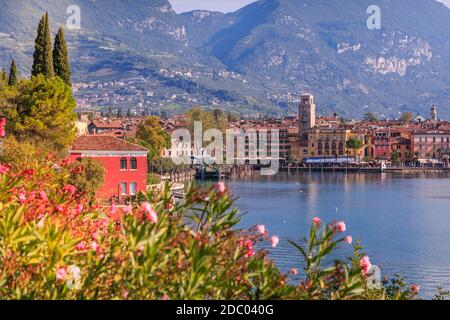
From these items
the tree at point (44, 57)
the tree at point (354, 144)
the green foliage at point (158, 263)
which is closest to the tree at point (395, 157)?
the tree at point (354, 144)

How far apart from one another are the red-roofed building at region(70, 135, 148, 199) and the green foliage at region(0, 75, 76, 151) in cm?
249

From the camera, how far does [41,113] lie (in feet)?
Result: 89.5

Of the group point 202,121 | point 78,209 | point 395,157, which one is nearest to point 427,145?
point 395,157

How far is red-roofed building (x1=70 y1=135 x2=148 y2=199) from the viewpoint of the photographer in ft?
100.0

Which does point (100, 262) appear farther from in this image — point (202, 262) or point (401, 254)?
point (401, 254)

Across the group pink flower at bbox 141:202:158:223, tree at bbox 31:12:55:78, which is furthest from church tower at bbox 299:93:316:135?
pink flower at bbox 141:202:158:223

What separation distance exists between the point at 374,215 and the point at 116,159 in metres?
12.8

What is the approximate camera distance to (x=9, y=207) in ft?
19.6

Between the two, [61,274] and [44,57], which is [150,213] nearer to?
[61,274]

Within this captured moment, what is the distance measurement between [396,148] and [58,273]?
9345 cm

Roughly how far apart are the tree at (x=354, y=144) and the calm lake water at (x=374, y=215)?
71.7ft

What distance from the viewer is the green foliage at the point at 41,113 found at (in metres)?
27.0
